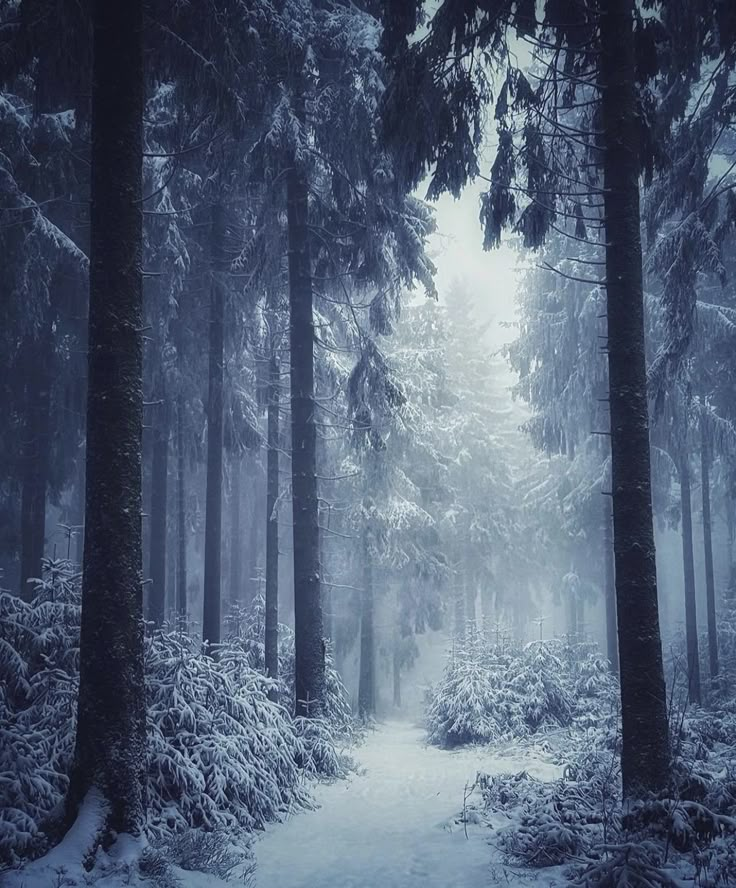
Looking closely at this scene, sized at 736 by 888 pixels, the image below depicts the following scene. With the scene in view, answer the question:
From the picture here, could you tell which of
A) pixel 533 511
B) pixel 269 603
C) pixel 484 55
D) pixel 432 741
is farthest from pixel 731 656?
pixel 484 55

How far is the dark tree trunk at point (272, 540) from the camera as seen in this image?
14.2 meters

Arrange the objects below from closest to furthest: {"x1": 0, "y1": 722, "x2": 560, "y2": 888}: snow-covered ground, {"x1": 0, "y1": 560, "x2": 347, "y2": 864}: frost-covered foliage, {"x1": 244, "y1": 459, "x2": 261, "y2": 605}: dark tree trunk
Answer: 1. {"x1": 0, "y1": 722, "x2": 560, "y2": 888}: snow-covered ground
2. {"x1": 0, "y1": 560, "x2": 347, "y2": 864}: frost-covered foliage
3. {"x1": 244, "y1": 459, "x2": 261, "y2": 605}: dark tree trunk

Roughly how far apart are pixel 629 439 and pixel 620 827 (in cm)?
378

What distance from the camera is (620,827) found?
227 inches

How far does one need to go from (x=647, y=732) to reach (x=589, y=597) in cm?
2498

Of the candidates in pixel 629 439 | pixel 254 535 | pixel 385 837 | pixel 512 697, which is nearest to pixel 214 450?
pixel 385 837

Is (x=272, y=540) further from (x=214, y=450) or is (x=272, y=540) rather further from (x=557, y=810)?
(x=557, y=810)

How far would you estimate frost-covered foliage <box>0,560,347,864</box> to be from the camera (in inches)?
226

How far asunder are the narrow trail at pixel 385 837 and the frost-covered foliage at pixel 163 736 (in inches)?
21.6

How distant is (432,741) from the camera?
46.5 feet

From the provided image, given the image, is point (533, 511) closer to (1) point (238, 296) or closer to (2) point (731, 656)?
(2) point (731, 656)

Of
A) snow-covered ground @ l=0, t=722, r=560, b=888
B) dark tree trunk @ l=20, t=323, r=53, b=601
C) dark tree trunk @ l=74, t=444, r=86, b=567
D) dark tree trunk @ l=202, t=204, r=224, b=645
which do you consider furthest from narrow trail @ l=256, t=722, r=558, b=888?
dark tree trunk @ l=74, t=444, r=86, b=567

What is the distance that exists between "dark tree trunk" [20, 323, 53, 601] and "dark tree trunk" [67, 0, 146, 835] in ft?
28.9

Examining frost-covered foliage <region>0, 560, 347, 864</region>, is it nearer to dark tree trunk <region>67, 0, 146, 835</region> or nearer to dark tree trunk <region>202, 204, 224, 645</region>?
dark tree trunk <region>67, 0, 146, 835</region>
